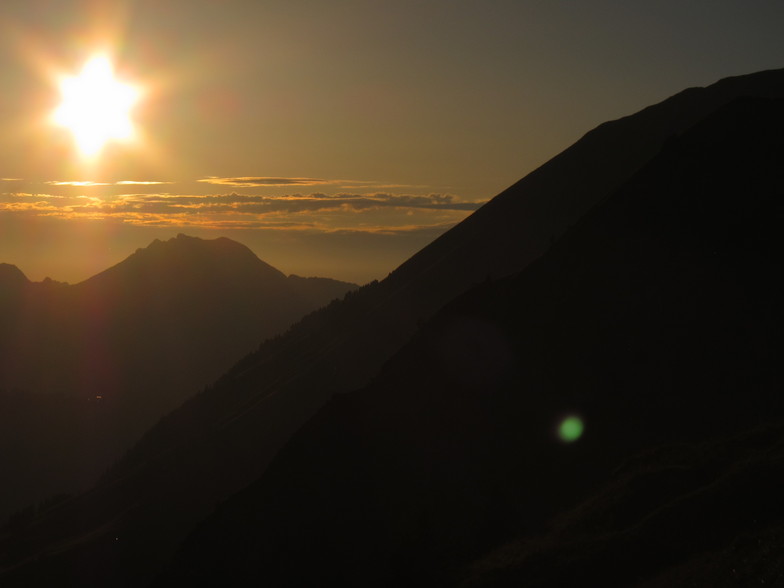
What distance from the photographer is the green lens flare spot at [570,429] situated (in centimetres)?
4172

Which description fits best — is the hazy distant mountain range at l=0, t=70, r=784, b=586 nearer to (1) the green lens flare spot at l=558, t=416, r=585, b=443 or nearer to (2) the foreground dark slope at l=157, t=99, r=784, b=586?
(2) the foreground dark slope at l=157, t=99, r=784, b=586

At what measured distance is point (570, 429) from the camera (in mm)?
42312

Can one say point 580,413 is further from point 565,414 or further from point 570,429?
point 570,429

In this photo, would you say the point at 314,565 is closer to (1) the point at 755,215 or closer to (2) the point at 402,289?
(1) the point at 755,215

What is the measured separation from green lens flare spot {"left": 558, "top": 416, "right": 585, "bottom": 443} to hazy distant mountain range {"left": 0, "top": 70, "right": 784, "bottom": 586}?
557mm

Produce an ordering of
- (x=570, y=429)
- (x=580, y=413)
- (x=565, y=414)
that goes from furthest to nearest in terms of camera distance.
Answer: (x=565, y=414) < (x=580, y=413) < (x=570, y=429)

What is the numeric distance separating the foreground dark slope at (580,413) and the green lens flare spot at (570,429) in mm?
514

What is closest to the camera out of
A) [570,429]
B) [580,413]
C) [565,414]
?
[570,429]

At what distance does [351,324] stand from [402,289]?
735 centimetres

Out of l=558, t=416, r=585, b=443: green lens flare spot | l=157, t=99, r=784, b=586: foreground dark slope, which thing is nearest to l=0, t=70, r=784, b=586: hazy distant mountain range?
l=157, t=99, r=784, b=586: foreground dark slope

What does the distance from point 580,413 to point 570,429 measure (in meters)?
1.08

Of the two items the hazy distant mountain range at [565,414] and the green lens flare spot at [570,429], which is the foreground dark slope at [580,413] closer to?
the hazy distant mountain range at [565,414]

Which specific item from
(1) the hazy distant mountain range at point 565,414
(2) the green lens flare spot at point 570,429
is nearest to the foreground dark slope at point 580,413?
(1) the hazy distant mountain range at point 565,414

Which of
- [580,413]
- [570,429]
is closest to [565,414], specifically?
[580,413]
